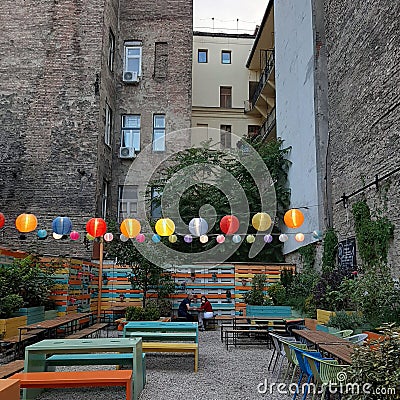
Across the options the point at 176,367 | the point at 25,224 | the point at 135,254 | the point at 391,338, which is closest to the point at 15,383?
the point at 391,338

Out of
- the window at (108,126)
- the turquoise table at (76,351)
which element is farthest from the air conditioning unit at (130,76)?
the turquoise table at (76,351)

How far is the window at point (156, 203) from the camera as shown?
20414mm

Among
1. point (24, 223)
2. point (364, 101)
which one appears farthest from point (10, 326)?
point (364, 101)

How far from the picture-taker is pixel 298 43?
1827cm

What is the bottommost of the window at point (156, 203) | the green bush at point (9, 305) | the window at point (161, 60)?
the green bush at point (9, 305)

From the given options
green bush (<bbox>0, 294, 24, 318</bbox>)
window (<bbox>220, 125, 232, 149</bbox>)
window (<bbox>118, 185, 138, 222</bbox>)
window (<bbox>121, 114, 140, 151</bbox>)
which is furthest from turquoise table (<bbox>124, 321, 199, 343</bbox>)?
window (<bbox>220, 125, 232, 149</bbox>)

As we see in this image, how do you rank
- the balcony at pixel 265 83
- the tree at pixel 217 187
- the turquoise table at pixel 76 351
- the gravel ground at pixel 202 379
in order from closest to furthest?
the turquoise table at pixel 76 351, the gravel ground at pixel 202 379, the tree at pixel 217 187, the balcony at pixel 265 83

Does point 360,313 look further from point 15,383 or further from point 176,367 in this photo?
point 15,383

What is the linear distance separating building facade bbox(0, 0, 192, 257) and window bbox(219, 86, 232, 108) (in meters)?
6.94

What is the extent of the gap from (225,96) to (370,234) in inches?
737

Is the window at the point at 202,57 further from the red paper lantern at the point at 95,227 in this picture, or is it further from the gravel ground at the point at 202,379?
the gravel ground at the point at 202,379

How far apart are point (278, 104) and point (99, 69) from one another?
7.81 meters

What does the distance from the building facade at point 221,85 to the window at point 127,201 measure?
809 centimetres

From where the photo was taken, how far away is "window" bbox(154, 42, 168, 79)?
22016 mm
